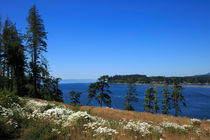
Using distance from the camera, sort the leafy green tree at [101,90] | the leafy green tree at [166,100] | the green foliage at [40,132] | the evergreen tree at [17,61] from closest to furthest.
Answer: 1. the green foliage at [40,132]
2. the evergreen tree at [17,61]
3. the leafy green tree at [101,90]
4. the leafy green tree at [166,100]

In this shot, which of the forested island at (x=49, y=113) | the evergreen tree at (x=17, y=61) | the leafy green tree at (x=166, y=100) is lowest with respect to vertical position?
the leafy green tree at (x=166, y=100)

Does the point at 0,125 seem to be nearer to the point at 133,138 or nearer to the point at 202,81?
the point at 133,138

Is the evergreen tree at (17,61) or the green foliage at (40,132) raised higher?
the evergreen tree at (17,61)

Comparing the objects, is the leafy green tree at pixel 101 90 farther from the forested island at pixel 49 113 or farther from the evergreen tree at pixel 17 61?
the evergreen tree at pixel 17 61

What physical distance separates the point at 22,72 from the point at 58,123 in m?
21.6

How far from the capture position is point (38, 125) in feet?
17.3

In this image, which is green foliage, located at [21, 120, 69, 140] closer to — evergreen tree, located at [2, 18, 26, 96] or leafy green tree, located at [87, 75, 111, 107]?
evergreen tree, located at [2, 18, 26, 96]

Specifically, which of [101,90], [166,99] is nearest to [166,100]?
[166,99]

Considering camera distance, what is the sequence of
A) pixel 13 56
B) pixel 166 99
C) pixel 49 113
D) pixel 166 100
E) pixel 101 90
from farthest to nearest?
pixel 166 99, pixel 166 100, pixel 101 90, pixel 13 56, pixel 49 113

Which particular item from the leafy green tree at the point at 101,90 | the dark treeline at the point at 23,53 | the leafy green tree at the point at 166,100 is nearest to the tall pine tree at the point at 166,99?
the leafy green tree at the point at 166,100

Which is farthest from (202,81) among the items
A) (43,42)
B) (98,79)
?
(43,42)

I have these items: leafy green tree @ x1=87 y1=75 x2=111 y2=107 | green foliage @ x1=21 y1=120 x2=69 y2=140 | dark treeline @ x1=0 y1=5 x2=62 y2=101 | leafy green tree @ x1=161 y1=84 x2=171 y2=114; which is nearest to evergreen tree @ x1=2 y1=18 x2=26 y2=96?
dark treeline @ x1=0 y1=5 x2=62 y2=101

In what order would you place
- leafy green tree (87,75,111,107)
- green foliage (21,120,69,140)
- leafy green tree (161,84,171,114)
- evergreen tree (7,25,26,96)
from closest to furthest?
green foliage (21,120,69,140) < evergreen tree (7,25,26,96) < leafy green tree (87,75,111,107) < leafy green tree (161,84,171,114)

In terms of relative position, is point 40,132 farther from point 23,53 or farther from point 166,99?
point 166,99
